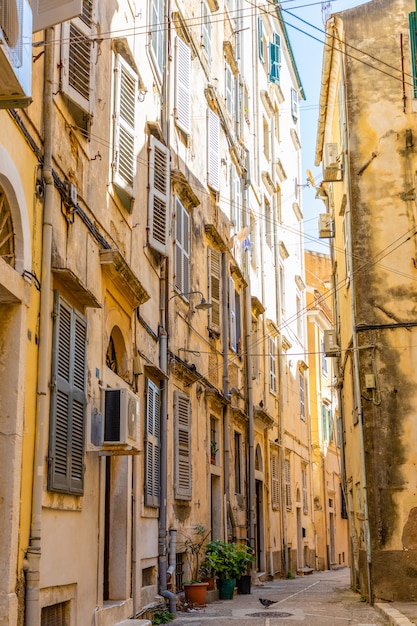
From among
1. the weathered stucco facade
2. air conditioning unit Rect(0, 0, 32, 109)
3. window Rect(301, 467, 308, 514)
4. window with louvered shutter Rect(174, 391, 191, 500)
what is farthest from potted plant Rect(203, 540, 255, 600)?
window Rect(301, 467, 308, 514)

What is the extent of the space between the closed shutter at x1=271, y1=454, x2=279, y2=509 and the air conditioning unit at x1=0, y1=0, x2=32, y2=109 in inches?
733

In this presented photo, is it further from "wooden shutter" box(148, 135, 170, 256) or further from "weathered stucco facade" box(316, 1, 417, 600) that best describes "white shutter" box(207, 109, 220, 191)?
"wooden shutter" box(148, 135, 170, 256)

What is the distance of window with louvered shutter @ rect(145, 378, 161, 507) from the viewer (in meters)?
11.6

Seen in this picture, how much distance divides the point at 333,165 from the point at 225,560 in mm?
7892

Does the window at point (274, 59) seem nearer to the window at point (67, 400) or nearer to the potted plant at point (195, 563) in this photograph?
the potted plant at point (195, 563)

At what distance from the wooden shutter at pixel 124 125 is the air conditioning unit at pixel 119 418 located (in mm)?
2745

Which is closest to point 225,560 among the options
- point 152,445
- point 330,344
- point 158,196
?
point 152,445

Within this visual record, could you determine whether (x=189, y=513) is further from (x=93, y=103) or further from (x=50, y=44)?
(x=50, y=44)

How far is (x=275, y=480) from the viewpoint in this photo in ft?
76.5

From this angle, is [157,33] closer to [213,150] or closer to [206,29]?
[213,150]

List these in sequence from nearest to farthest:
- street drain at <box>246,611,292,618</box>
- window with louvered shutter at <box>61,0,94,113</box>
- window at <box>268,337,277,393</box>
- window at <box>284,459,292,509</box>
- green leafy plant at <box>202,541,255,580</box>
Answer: window with louvered shutter at <box>61,0,94,113</box>, street drain at <box>246,611,292,618</box>, green leafy plant at <box>202,541,255,580</box>, window at <box>268,337,277,393</box>, window at <box>284,459,292,509</box>

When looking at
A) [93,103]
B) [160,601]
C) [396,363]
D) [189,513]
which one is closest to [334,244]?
[396,363]

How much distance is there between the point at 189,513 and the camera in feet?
46.2

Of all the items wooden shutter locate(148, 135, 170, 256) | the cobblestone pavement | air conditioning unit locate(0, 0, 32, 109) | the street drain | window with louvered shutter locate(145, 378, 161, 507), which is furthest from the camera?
the street drain
